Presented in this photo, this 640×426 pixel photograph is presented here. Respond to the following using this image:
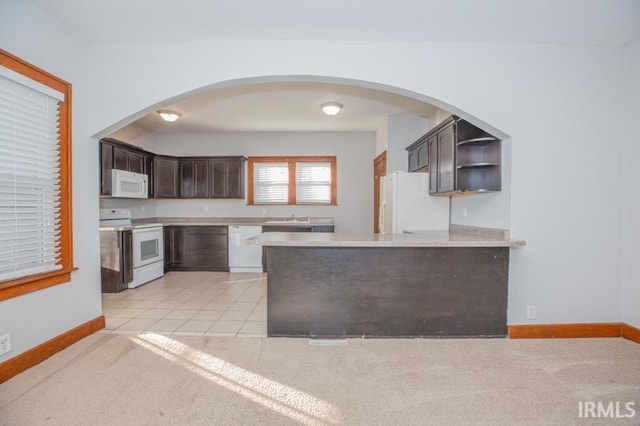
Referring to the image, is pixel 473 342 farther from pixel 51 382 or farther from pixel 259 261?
pixel 259 261

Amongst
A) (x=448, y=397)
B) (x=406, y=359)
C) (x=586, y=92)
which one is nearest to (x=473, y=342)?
(x=406, y=359)

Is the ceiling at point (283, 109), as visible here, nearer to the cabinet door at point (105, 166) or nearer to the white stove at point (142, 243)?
the cabinet door at point (105, 166)

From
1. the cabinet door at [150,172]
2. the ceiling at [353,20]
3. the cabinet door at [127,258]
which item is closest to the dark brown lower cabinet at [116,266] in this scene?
the cabinet door at [127,258]

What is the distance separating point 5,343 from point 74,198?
1142mm

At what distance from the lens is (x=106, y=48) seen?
2766 mm

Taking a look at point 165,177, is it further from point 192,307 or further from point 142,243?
point 192,307

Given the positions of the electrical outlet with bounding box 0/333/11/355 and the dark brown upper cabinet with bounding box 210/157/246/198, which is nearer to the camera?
the electrical outlet with bounding box 0/333/11/355

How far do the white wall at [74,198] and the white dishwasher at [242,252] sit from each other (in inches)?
102

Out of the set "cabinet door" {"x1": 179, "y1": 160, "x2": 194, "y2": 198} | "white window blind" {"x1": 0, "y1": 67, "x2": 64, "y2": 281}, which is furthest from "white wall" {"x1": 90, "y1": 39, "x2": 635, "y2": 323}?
"cabinet door" {"x1": 179, "y1": 160, "x2": 194, "y2": 198}

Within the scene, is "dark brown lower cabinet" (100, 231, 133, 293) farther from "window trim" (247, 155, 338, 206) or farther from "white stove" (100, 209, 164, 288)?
"window trim" (247, 155, 338, 206)

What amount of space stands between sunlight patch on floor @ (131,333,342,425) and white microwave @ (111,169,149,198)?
260 cm

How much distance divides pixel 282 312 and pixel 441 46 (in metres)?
2.75

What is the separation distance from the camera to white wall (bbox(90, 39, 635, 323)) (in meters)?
2.71

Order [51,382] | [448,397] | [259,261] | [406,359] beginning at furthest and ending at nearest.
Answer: [259,261], [406,359], [51,382], [448,397]
